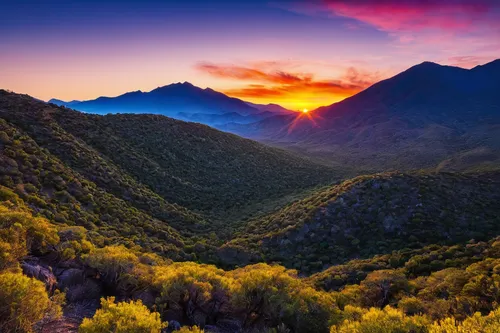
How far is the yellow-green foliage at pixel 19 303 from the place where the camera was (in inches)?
309

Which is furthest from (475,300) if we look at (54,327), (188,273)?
(54,327)

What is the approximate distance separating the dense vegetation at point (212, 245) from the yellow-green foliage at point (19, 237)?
65 mm

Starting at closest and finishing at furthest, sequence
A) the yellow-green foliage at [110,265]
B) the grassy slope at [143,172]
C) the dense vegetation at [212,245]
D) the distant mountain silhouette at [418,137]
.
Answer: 1. the dense vegetation at [212,245]
2. the yellow-green foliage at [110,265]
3. the grassy slope at [143,172]
4. the distant mountain silhouette at [418,137]

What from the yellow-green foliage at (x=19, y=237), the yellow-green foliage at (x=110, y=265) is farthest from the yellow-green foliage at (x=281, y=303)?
the yellow-green foliage at (x=19, y=237)

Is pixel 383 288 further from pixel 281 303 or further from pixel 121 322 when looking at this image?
pixel 121 322

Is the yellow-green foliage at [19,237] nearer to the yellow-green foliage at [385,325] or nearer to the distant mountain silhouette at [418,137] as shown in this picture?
the yellow-green foliage at [385,325]

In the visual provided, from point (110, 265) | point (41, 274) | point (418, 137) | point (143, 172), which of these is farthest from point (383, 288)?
point (418, 137)

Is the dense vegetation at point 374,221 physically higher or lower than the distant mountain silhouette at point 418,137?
lower

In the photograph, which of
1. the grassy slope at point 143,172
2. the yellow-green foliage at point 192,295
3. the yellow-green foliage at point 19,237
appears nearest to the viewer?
the yellow-green foliage at point 19,237

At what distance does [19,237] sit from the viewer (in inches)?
472

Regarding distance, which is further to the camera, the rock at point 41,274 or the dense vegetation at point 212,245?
the rock at point 41,274

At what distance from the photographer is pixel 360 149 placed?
141750 mm

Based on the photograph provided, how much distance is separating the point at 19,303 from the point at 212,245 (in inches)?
874

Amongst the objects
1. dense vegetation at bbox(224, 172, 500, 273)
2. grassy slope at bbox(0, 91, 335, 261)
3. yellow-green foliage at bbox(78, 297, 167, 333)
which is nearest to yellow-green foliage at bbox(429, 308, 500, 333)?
yellow-green foliage at bbox(78, 297, 167, 333)
